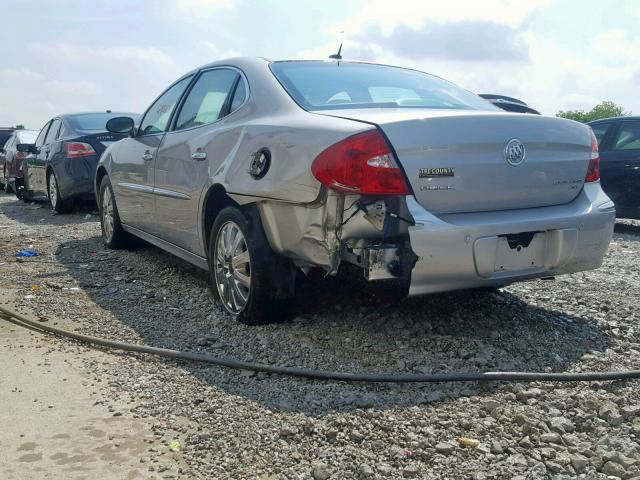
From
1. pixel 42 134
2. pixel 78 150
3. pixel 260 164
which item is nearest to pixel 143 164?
pixel 260 164

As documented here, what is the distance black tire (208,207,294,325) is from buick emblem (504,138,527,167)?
1.35 metres

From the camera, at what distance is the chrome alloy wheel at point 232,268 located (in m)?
4.21

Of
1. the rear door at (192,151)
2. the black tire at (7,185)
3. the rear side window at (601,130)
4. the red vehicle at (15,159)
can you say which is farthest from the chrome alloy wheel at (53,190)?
the rear side window at (601,130)

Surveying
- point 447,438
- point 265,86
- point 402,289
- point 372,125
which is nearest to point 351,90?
point 265,86

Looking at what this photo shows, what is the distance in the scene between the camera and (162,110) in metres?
5.84

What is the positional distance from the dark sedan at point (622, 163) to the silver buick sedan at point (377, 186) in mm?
5246

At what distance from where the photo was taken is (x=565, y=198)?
12.9ft

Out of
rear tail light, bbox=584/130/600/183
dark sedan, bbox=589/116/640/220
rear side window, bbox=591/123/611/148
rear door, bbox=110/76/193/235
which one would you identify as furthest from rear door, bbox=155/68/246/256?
rear side window, bbox=591/123/611/148

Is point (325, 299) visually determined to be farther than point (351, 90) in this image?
Yes

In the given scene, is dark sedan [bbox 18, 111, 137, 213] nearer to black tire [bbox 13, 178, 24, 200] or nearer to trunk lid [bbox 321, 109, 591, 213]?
black tire [bbox 13, 178, 24, 200]

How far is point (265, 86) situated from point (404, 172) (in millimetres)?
1319

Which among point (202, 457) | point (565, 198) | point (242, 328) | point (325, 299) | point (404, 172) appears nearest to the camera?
point (202, 457)

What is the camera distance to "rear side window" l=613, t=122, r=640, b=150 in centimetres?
917

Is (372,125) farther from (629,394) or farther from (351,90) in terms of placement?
(629,394)
